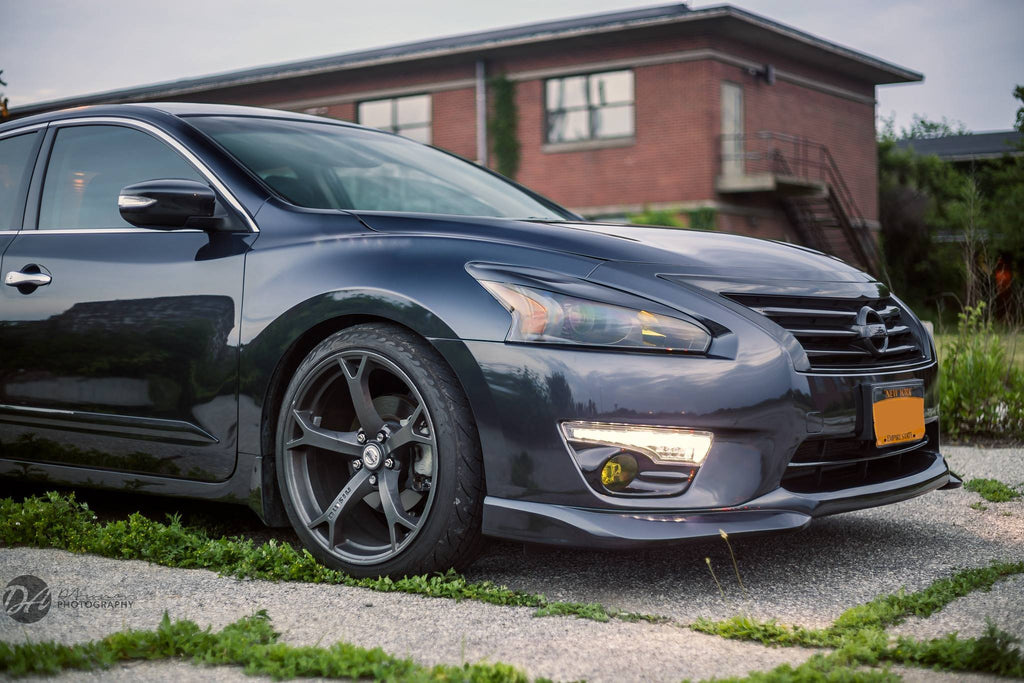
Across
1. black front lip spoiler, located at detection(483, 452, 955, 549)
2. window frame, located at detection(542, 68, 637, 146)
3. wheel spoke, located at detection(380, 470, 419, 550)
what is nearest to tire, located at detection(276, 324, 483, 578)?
wheel spoke, located at detection(380, 470, 419, 550)

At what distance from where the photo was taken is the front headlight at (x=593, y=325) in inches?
120

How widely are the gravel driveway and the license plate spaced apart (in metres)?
0.43

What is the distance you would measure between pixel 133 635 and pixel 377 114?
A: 24.7 m

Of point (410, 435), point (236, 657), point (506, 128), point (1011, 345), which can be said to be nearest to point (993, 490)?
point (1011, 345)

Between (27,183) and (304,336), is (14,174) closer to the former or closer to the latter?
(27,183)

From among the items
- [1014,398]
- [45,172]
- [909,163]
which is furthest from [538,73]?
[45,172]

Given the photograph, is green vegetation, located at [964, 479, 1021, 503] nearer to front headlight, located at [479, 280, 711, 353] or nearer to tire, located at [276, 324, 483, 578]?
front headlight, located at [479, 280, 711, 353]

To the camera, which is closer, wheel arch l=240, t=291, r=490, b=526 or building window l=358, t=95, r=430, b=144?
wheel arch l=240, t=291, r=490, b=526

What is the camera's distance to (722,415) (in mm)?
3035

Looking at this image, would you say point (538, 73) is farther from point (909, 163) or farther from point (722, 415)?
point (722, 415)

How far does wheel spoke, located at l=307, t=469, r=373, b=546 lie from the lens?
11.1 feet

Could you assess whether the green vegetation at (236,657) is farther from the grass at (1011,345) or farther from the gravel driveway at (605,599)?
the grass at (1011,345)

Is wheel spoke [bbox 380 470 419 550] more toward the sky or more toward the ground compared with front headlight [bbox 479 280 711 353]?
more toward the ground

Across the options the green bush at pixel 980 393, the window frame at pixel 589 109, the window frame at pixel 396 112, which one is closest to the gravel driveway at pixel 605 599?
the green bush at pixel 980 393
